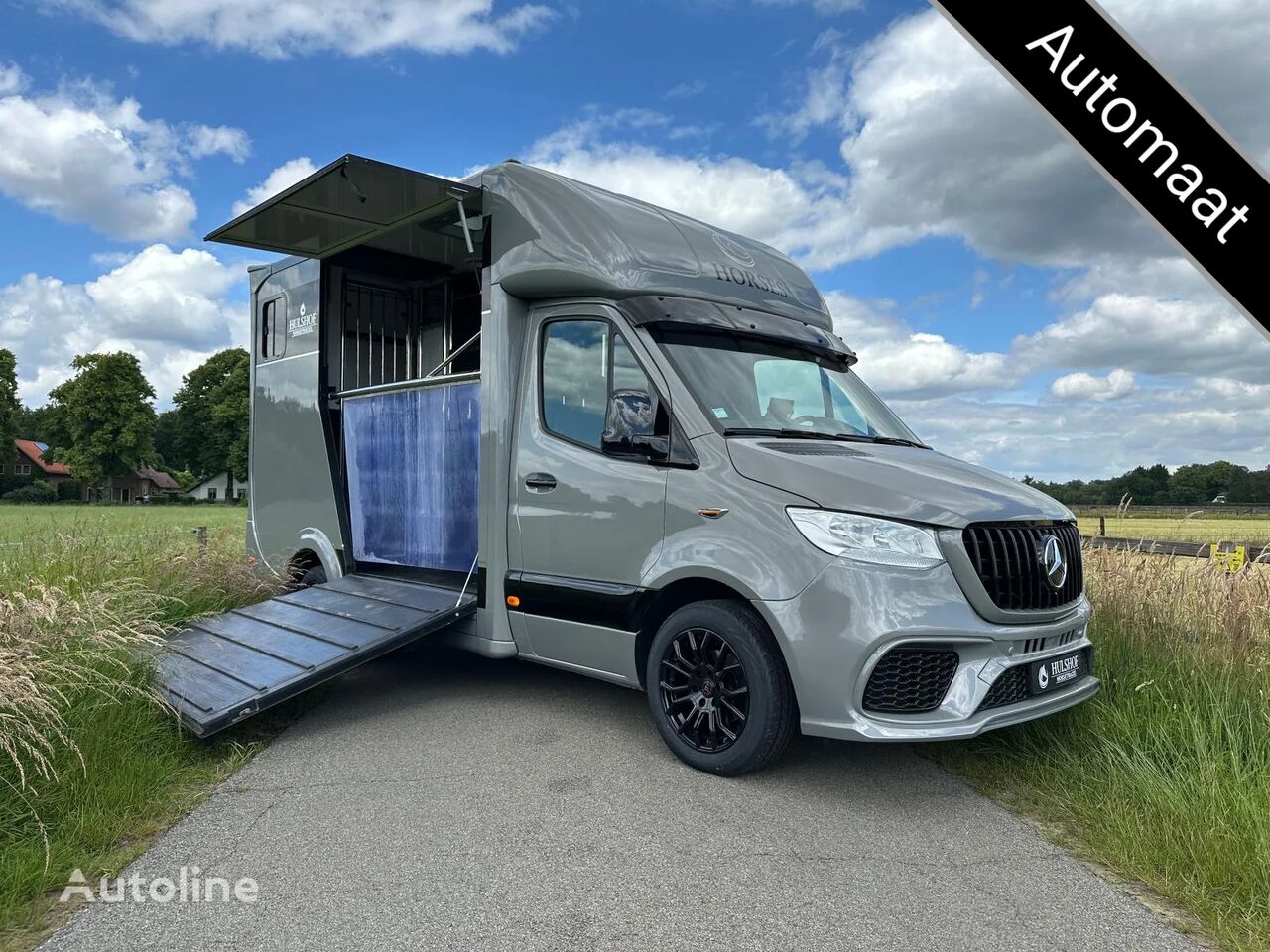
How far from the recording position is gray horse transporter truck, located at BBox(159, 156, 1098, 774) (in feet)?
12.9

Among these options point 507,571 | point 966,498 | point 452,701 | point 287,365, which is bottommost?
point 452,701

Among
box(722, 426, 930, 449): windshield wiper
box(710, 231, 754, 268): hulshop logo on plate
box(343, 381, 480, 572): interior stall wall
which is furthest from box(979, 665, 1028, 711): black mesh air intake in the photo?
box(343, 381, 480, 572): interior stall wall

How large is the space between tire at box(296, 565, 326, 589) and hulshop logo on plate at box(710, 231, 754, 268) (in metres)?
4.47

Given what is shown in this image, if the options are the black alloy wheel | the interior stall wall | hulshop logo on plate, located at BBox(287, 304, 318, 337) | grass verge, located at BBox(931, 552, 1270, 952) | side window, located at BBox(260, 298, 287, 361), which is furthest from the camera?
side window, located at BBox(260, 298, 287, 361)

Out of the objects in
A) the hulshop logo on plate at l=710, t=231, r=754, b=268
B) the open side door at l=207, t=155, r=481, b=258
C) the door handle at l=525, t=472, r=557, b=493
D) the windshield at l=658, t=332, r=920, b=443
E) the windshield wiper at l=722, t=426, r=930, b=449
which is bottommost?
the door handle at l=525, t=472, r=557, b=493

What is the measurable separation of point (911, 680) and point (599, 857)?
5.11 feet

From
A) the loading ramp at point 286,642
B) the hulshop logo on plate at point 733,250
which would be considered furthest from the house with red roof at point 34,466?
the hulshop logo on plate at point 733,250

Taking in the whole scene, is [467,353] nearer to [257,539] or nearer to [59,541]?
[257,539]

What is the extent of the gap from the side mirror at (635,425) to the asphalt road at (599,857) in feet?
5.40

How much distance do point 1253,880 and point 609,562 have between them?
3.13 m

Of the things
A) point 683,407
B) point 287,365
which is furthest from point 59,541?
point 683,407

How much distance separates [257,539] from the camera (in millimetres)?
8523

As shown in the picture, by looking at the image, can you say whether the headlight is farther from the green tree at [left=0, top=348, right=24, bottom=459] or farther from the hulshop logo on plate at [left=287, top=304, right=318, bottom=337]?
the green tree at [left=0, top=348, right=24, bottom=459]

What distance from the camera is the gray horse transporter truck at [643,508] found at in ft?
12.9
